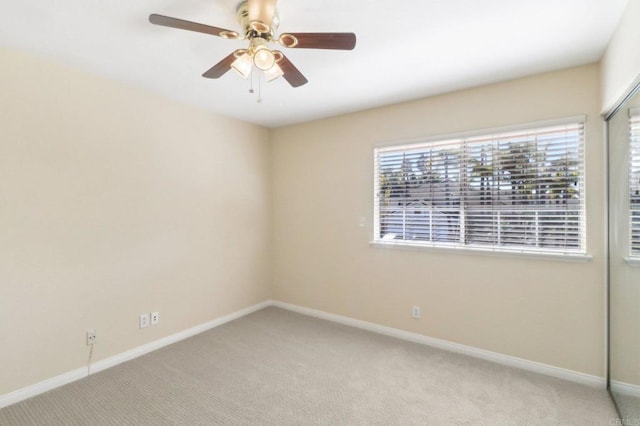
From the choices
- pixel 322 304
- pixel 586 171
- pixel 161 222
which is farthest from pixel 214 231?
pixel 586 171

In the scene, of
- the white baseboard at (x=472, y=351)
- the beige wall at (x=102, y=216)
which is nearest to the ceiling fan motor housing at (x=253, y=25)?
the beige wall at (x=102, y=216)

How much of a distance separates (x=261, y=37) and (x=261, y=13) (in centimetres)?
15

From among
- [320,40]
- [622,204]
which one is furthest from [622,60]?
[320,40]

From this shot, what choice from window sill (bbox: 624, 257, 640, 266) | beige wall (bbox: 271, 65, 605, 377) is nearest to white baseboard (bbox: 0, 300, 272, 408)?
beige wall (bbox: 271, 65, 605, 377)

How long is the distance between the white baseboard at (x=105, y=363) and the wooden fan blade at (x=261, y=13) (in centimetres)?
285

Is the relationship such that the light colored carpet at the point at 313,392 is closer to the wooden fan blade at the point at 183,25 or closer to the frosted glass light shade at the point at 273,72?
the frosted glass light shade at the point at 273,72

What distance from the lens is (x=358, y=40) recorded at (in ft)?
6.63

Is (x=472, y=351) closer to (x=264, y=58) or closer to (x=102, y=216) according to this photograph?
(x=264, y=58)

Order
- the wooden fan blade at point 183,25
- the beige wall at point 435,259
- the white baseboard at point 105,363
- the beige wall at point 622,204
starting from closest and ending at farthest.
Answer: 1. the wooden fan blade at point 183,25
2. the beige wall at point 622,204
3. the white baseboard at point 105,363
4. the beige wall at point 435,259

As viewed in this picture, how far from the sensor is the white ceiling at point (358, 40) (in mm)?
1697

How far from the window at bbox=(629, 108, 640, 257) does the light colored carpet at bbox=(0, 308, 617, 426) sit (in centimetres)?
117

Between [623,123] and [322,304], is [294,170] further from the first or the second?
[623,123]

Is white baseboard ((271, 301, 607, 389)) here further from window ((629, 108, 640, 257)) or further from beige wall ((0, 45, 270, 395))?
beige wall ((0, 45, 270, 395))

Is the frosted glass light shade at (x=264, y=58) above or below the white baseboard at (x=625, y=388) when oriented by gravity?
above
